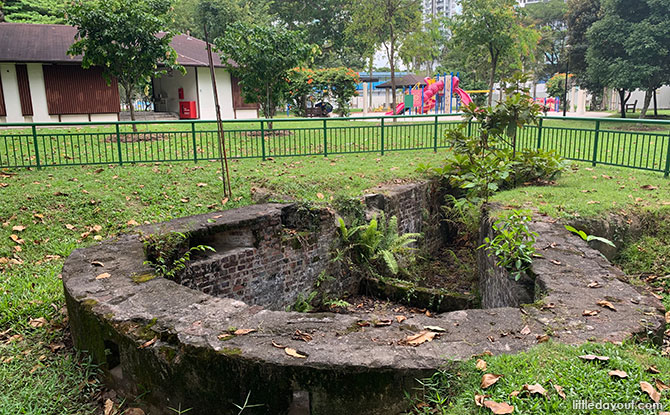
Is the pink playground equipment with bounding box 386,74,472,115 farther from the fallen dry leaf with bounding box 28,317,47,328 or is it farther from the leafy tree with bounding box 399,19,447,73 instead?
the fallen dry leaf with bounding box 28,317,47,328

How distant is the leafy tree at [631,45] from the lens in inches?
949

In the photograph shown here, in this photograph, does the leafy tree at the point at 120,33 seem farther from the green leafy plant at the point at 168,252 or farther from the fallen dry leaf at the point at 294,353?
the fallen dry leaf at the point at 294,353

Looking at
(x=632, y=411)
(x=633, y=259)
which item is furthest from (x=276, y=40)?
(x=632, y=411)

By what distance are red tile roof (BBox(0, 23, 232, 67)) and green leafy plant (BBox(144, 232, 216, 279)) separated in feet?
51.4

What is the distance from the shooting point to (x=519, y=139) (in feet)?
43.4

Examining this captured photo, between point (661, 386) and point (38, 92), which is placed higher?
point (38, 92)

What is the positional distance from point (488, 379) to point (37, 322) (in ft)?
14.0

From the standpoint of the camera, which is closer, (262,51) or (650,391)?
(650,391)

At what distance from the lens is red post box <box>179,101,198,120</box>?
77.9 ft

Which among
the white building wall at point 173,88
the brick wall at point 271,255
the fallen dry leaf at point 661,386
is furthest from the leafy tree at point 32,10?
the fallen dry leaf at point 661,386

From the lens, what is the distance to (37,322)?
5.07m

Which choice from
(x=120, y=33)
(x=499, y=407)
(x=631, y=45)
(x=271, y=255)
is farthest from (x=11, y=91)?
(x=631, y=45)

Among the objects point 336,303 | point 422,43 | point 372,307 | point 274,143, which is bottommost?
point 372,307

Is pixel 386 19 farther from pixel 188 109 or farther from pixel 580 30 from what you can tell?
pixel 580 30
